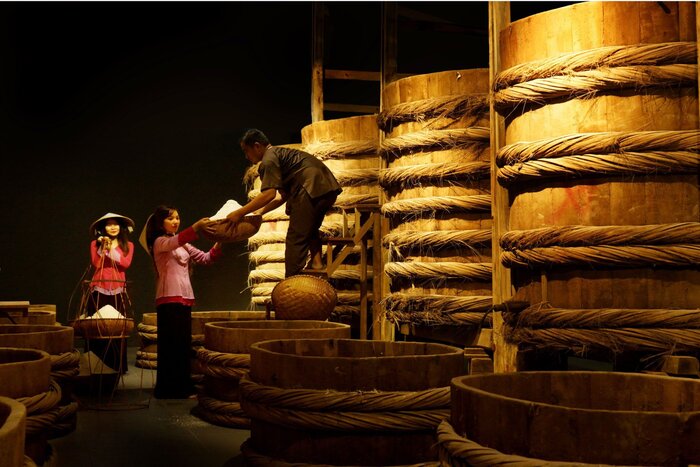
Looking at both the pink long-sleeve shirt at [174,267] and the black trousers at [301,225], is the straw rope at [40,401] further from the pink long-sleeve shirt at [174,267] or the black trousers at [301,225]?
the black trousers at [301,225]

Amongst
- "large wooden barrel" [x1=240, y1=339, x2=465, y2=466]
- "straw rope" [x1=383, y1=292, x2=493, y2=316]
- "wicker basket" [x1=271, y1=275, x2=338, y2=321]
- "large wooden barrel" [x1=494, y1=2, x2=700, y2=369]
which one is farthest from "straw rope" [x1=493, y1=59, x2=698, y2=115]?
Answer: "large wooden barrel" [x1=240, y1=339, x2=465, y2=466]

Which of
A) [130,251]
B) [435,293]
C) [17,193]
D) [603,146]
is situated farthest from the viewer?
[17,193]

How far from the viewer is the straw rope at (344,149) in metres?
6.46

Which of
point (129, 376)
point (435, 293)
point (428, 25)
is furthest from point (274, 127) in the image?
point (435, 293)

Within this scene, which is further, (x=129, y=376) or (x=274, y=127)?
(x=274, y=127)

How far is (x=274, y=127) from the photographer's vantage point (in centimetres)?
942

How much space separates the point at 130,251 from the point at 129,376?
126cm

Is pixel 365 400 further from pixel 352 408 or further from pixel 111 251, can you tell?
pixel 111 251

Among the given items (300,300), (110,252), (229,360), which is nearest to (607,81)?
(300,300)

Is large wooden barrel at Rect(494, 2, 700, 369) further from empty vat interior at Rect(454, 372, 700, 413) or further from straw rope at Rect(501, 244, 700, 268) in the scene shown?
empty vat interior at Rect(454, 372, 700, 413)

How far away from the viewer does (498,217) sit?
170 inches

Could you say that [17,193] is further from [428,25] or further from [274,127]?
[428,25]

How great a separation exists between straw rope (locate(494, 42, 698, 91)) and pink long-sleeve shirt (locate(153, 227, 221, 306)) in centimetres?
237

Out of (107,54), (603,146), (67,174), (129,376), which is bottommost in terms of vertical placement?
(129,376)
